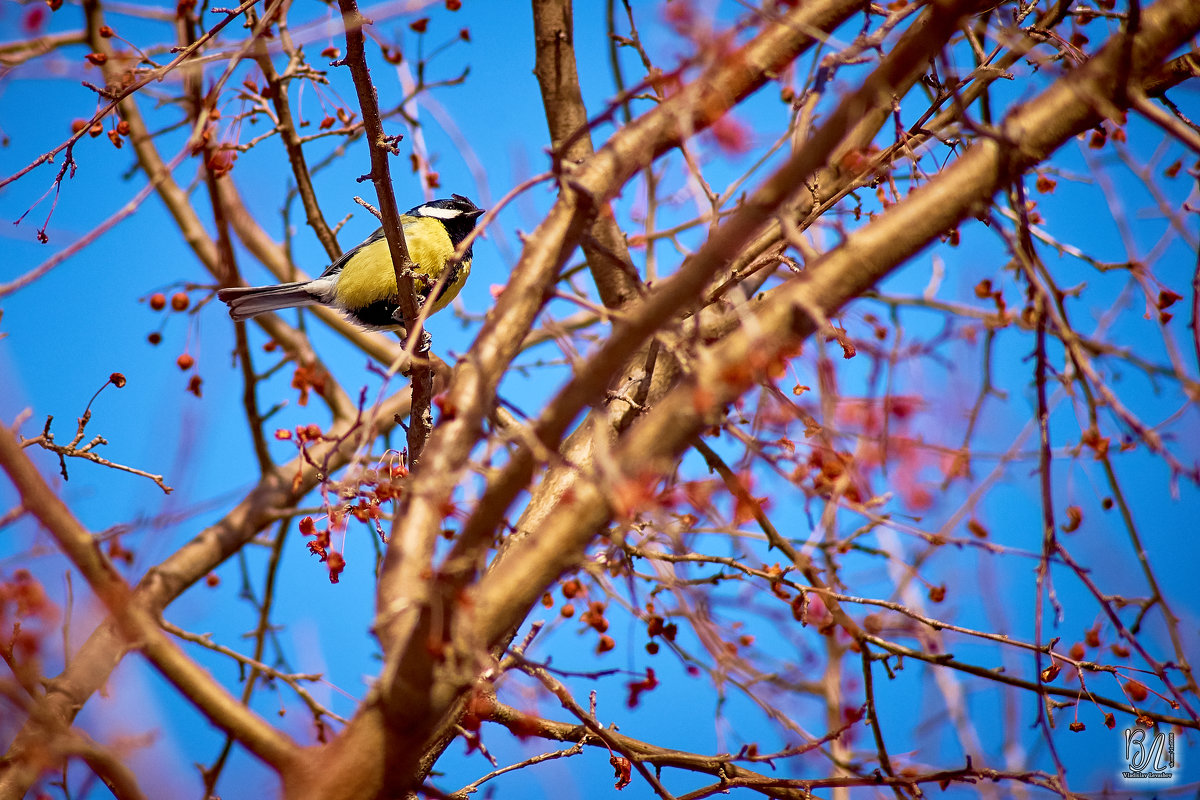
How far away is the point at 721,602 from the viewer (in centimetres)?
Answer: 244

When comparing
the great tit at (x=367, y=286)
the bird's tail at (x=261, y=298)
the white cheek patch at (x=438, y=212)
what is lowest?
the bird's tail at (x=261, y=298)

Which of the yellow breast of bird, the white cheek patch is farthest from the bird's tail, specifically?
the white cheek patch

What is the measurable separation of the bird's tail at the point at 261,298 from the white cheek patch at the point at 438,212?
31.2 inches

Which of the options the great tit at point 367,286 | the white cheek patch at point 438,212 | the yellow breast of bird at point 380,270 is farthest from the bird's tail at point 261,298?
the white cheek patch at point 438,212

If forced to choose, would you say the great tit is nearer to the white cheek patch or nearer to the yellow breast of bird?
the yellow breast of bird

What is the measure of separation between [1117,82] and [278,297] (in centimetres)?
316

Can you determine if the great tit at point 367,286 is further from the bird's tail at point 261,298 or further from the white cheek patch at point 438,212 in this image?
the white cheek patch at point 438,212

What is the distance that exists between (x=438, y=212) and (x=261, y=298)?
106 cm

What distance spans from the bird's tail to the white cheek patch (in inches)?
31.2

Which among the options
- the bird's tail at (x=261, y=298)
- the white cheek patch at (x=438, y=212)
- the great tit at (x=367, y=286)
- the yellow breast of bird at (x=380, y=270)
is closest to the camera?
the bird's tail at (x=261, y=298)

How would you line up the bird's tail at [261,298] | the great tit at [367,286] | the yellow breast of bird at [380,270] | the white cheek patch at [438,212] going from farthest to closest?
the white cheek patch at [438,212] → the yellow breast of bird at [380,270] → the great tit at [367,286] → the bird's tail at [261,298]

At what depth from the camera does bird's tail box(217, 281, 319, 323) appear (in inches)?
131

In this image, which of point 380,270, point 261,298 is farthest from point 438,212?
point 261,298

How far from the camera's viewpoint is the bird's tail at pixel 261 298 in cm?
332
